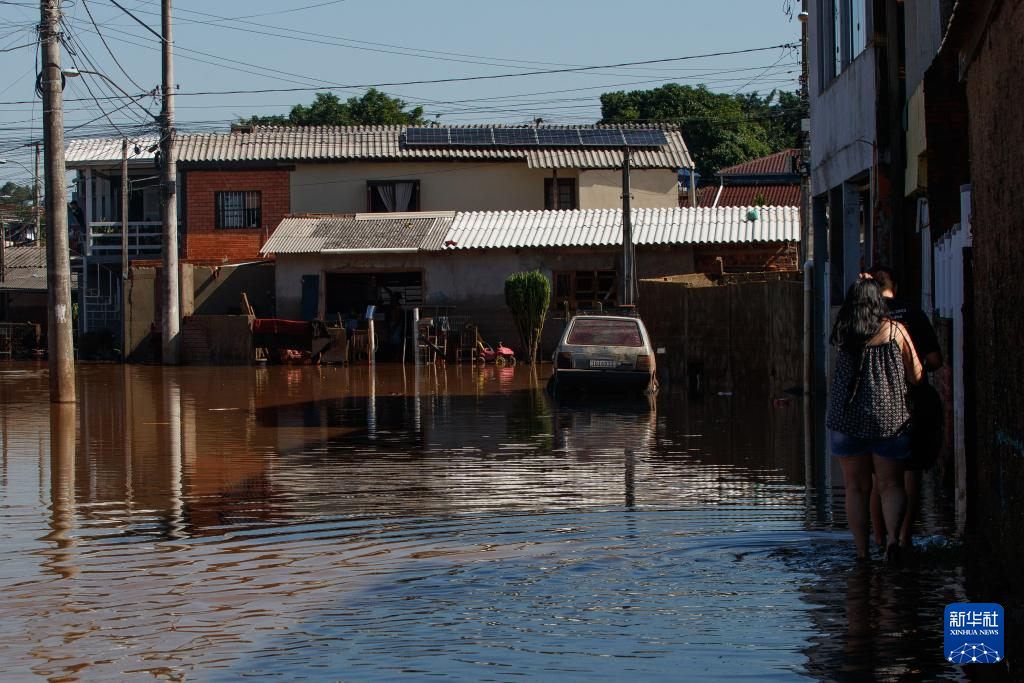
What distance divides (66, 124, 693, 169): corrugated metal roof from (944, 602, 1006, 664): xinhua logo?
125 ft

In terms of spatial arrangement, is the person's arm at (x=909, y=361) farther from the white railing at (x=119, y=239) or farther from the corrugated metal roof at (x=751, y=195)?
the corrugated metal roof at (x=751, y=195)

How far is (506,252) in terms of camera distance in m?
37.8

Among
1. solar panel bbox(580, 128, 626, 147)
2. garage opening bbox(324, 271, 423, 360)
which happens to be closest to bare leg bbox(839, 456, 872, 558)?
garage opening bbox(324, 271, 423, 360)

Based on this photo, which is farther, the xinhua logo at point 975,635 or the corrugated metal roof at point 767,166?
the corrugated metal roof at point 767,166

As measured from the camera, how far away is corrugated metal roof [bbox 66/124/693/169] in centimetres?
4406

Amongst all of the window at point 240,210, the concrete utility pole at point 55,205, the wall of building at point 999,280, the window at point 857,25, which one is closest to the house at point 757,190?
the window at point 240,210

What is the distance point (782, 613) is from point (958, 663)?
3.60 ft

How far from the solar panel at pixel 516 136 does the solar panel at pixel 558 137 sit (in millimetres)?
227

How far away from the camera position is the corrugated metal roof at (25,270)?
51688 mm

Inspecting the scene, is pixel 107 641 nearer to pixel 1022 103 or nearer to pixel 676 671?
pixel 676 671

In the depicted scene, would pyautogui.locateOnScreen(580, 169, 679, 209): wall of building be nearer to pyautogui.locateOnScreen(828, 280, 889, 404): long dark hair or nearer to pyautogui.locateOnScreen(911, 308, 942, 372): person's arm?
pyautogui.locateOnScreen(911, 308, 942, 372): person's arm

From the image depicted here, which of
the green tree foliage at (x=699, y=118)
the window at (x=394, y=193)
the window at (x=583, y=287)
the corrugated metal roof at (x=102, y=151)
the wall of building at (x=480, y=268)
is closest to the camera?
the wall of building at (x=480, y=268)

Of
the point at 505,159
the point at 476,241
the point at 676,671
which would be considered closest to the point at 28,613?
the point at 676,671

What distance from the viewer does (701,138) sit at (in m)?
70.1
